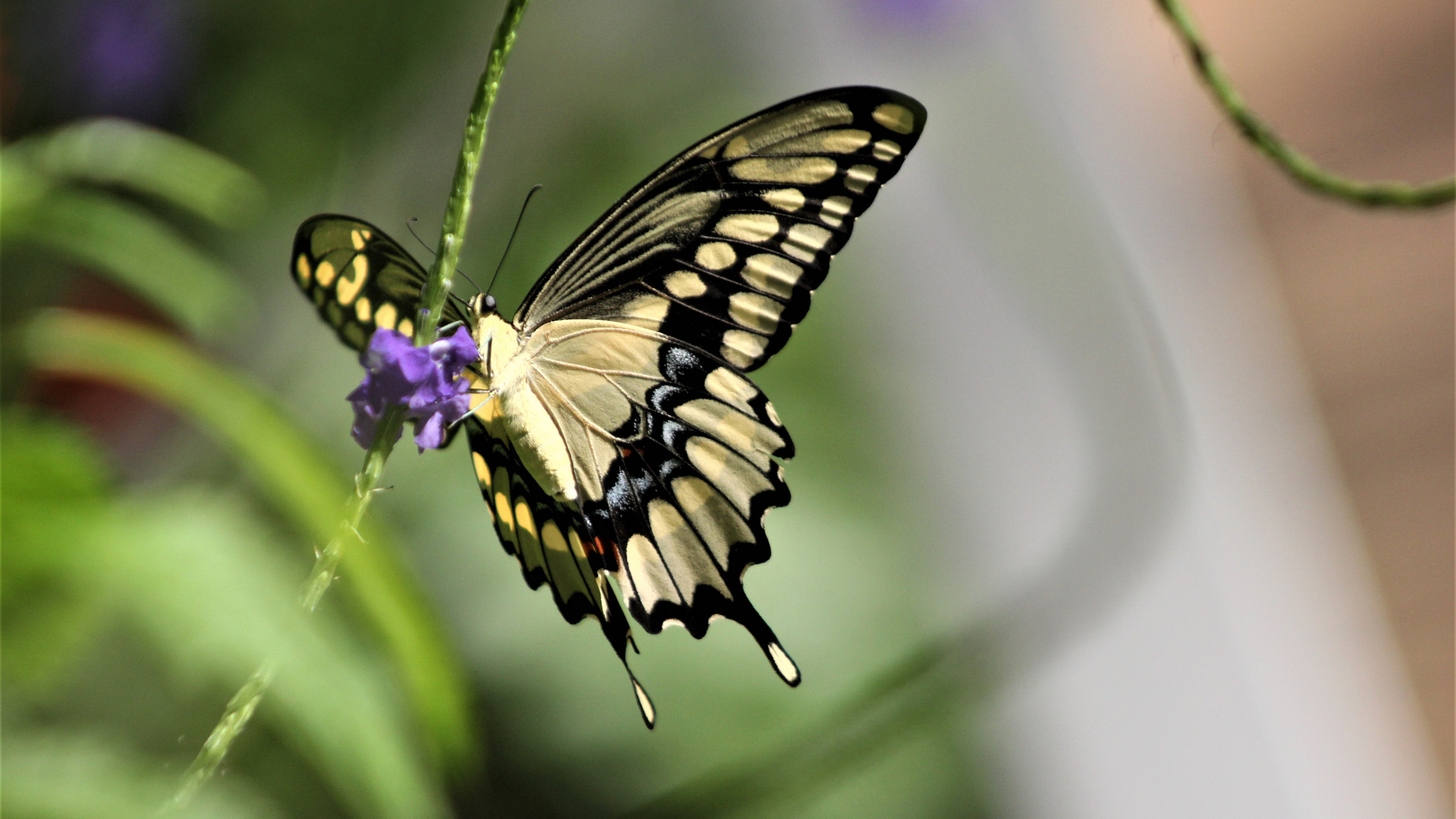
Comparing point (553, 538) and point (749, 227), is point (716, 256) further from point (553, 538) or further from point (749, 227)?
point (553, 538)

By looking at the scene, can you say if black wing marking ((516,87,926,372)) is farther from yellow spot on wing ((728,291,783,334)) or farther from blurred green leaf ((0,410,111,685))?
blurred green leaf ((0,410,111,685))

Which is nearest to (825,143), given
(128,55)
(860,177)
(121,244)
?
(860,177)

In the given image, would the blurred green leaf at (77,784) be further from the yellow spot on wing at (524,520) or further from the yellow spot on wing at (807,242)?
the yellow spot on wing at (807,242)

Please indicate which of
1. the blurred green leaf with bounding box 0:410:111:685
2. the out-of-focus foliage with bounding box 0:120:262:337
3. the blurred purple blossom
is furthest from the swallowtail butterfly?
the blurred purple blossom

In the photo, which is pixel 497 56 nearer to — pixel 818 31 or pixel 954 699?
pixel 954 699

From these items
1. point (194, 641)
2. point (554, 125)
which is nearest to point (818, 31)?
point (554, 125)

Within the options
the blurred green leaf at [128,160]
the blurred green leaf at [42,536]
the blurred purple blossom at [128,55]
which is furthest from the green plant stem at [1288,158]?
the blurred purple blossom at [128,55]
